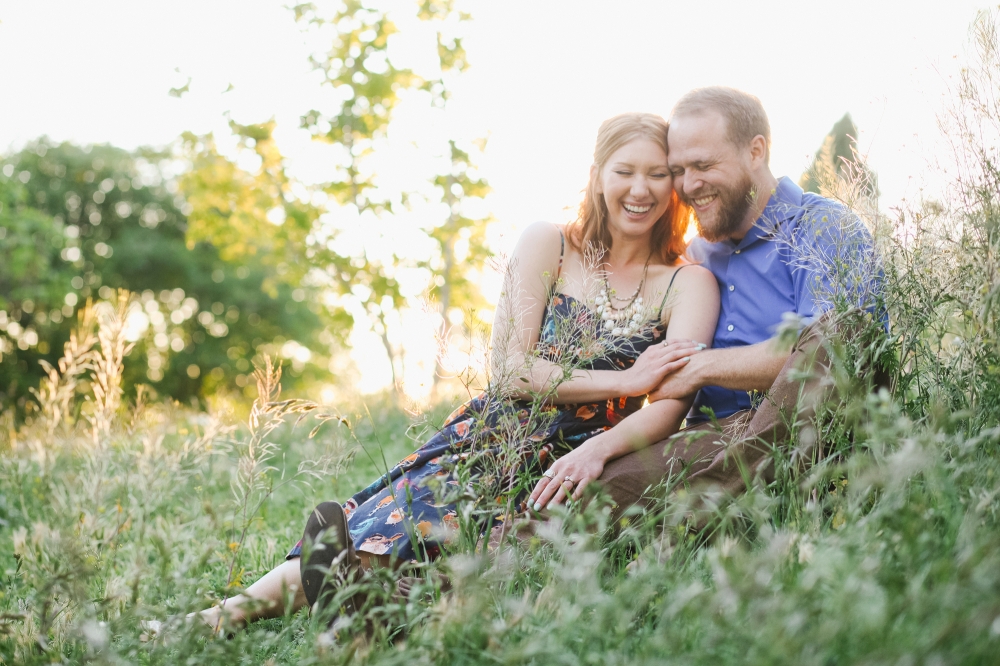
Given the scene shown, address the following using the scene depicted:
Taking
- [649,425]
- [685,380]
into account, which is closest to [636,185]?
[685,380]

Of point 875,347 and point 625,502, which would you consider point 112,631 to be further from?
point 875,347

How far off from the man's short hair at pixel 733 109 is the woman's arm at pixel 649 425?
0.64m

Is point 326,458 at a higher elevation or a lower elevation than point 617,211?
lower

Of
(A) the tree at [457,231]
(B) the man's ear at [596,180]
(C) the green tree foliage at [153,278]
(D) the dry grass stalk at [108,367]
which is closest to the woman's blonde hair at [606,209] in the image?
(B) the man's ear at [596,180]

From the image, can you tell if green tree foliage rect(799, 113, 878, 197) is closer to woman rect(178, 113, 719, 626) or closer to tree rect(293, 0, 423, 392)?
woman rect(178, 113, 719, 626)

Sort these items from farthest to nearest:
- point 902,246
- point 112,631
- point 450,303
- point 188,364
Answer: point 188,364, point 450,303, point 902,246, point 112,631

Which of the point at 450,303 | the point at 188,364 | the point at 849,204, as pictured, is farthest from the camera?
the point at 188,364

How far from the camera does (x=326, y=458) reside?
101 inches

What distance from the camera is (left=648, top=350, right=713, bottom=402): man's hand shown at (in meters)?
3.15

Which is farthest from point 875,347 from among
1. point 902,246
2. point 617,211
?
point 617,211

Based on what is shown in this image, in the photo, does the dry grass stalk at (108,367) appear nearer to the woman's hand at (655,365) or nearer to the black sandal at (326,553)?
the black sandal at (326,553)

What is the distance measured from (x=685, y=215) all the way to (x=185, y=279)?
26779mm

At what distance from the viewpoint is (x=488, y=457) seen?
270 cm

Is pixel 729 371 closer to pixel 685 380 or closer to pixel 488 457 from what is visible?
pixel 685 380
